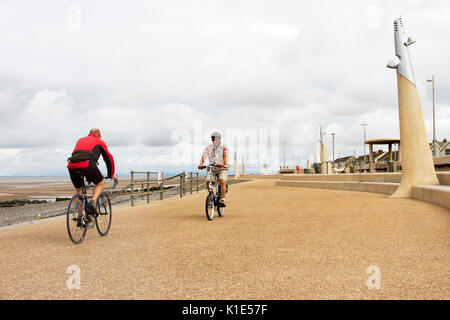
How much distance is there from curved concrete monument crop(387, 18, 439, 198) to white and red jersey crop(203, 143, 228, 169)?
6971mm

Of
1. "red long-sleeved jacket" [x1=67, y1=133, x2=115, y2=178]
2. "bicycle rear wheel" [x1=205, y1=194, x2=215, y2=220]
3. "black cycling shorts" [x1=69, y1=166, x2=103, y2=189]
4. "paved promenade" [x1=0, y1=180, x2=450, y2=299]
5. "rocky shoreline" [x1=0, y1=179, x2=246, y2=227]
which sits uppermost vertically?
"red long-sleeved jacket" [x1=67, y1=133, x2=115, y2=178]

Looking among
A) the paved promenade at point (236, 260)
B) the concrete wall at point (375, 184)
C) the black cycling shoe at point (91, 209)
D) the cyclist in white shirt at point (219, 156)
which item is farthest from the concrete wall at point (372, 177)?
the black cycling shoe at point (91, 209)

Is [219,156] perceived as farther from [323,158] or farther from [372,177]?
[323,158]

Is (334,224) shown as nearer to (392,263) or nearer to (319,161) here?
(392,263)

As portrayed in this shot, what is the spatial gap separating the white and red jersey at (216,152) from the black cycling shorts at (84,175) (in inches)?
119

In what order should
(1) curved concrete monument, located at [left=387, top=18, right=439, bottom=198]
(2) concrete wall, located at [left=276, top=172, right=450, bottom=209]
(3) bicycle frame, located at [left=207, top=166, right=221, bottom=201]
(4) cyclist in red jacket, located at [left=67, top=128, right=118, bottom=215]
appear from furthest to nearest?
1. (1) curved concrete monument, located at [left=387, top=18, right=439, bottom=198]
2. (2) concrete wall, located at [left=276, top=172, right=450, bottom=209]
3. (3) bicycle frame, located at [left=207, top=166, right=221, bottom=201]
4. (4) cyclist in red jacket, located at [left=67, top=128, right=118, bottom=215]

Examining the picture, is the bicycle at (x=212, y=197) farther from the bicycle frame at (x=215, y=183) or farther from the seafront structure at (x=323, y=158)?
the seafront structure at (x=323, y=158)

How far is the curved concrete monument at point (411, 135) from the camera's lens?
39.2ft

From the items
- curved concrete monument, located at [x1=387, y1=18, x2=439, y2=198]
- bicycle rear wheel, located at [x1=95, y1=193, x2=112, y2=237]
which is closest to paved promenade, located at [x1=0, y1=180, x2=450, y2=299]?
bicycle rear wheel, located at [x1=95, y1=193, x2=112, y2=237]

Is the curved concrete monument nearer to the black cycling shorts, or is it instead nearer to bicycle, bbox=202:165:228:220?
bicycle, bbox=202:165:228:220

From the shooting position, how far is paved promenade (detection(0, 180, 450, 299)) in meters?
3.19

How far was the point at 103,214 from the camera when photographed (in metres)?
6.17
